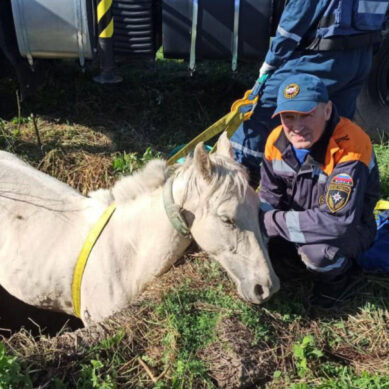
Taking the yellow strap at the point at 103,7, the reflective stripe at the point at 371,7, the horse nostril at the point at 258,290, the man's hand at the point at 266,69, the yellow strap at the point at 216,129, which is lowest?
the horse nostril at the point at 258,290

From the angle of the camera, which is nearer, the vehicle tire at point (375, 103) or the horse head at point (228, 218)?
the horse head at point (228, 218)

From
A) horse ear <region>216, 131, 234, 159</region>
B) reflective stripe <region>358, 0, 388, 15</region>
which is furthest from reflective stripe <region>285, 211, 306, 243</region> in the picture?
reflective stripe <region>358, 0, 388, 15</region>

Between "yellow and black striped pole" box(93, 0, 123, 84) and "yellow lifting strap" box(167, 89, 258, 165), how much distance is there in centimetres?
154

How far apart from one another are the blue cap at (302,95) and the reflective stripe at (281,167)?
46cm

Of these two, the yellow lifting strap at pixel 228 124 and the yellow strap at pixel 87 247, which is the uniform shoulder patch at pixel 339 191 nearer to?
the yellow lifting strap at pixel 228 124

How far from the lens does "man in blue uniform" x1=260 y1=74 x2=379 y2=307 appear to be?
10.2 feet

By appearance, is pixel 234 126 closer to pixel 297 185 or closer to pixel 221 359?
pixel 297 185

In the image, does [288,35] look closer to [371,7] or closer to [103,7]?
[371,7]

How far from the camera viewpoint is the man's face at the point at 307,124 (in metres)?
3.12

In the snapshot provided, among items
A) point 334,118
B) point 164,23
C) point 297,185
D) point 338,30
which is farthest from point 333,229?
point 164,23

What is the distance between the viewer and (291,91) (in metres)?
3.14

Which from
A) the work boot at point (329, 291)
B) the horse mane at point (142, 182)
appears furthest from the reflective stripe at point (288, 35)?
the work boot at point (329, 291)

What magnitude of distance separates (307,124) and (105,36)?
8.98 ft

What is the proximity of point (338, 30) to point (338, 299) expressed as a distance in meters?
2.11
